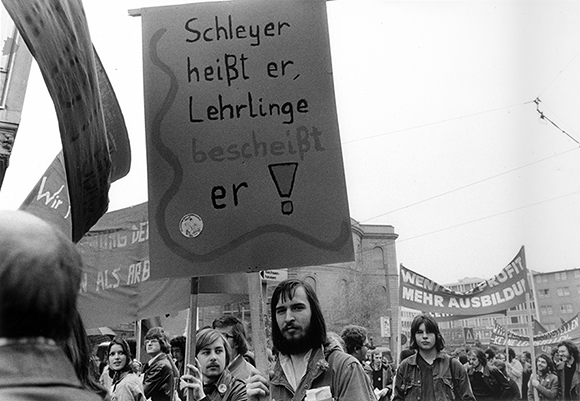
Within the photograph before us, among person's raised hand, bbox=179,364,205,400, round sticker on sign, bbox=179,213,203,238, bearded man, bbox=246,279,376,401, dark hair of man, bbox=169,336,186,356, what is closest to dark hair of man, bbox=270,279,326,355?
bearded man, bbox=246,279,376,401

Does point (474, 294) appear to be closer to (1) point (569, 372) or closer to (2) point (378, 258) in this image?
(1) point (569, 372)

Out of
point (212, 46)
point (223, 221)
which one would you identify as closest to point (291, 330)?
point (223, 221)

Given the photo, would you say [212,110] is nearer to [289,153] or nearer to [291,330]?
[289,153]

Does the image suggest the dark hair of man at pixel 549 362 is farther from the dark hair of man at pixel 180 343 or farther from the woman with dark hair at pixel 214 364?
the woman with dark hair at pixel 214 364

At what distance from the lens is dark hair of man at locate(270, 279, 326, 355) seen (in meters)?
2.84

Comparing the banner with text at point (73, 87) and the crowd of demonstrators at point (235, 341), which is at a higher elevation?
the banner with text at point (73, 87)

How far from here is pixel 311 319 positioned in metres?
2.87

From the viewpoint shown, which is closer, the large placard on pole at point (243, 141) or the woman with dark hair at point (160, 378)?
the large placard on pole at point (243, 141)

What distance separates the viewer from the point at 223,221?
9.82ft

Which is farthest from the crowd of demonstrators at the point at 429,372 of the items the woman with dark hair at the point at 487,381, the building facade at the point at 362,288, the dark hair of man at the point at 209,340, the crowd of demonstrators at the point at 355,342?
the building facade at the point at 362,288

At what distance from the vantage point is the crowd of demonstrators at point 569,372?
7422 mm

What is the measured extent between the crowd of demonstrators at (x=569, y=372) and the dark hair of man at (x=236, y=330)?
425cm

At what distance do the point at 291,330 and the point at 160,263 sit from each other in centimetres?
63

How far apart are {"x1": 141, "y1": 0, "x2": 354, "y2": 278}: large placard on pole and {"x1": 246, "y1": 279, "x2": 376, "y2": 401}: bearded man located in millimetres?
168
